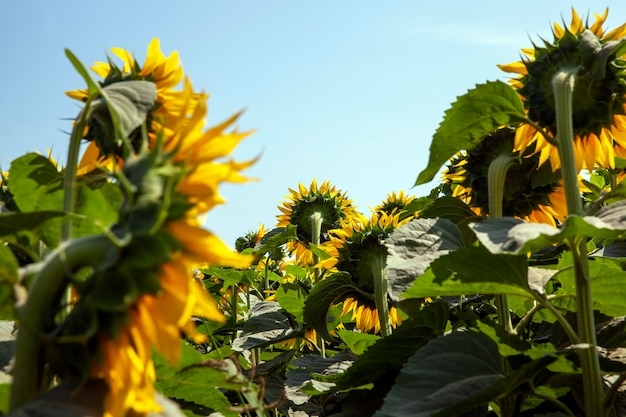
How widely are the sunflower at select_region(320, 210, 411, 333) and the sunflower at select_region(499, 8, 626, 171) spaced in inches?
38.3

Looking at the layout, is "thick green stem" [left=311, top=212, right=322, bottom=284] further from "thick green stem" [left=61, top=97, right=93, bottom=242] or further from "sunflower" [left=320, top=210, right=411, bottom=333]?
"thick green stem" [left=61, top=97, right=93, bottom=242]

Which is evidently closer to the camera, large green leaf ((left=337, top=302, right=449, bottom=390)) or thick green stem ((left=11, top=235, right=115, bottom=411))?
thick green stem ((left=11, top=235, right=115, bottom=411))

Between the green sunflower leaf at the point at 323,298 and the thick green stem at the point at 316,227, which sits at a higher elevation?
the thick green stem at the point at 316,227

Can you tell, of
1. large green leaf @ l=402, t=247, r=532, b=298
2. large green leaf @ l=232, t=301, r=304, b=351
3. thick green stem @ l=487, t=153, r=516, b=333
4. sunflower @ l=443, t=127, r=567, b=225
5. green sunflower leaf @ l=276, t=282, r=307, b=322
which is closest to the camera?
large green leaf @ l=402, t=247, r=532, b=298

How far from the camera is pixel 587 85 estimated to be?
1.49 metres

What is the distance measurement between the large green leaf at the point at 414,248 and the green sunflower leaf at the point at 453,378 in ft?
0.47

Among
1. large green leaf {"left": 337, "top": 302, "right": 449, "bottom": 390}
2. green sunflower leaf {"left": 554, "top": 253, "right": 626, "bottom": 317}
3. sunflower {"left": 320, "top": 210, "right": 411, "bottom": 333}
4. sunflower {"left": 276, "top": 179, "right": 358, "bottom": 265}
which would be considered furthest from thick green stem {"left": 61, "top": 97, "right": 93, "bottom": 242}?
sunflower {"left": 276, "top": 179, "right": 358, "bottom": 265}

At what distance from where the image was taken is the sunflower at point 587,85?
1.46 metres

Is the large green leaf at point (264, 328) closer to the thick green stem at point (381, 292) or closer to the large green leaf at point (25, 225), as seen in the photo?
the thick green stem at point (381, 292)

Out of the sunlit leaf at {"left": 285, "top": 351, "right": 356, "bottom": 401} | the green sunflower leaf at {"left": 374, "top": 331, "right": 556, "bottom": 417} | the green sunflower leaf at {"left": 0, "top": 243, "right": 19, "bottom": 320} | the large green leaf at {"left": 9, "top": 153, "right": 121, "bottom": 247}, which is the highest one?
the large green leaf at {"left": 9, "top": 153, "right": 121, "bottom": 247}

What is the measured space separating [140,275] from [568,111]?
40.7 inches

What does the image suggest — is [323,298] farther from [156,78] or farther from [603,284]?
[156,78]

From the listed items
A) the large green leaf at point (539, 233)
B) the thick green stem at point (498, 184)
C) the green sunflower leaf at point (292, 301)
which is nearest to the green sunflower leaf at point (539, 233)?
the large green leaf at point (539, 233)

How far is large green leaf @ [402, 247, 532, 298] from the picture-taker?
3.88 feet
